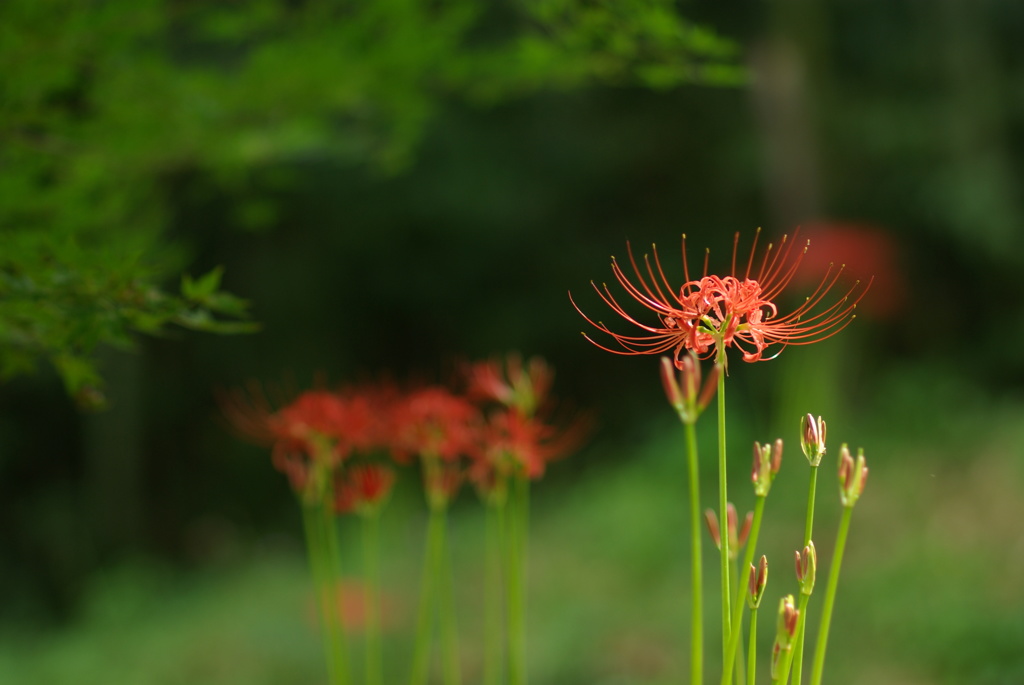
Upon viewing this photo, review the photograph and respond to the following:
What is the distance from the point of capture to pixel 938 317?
6348 millimetres

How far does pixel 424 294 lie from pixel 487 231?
3.12 ft

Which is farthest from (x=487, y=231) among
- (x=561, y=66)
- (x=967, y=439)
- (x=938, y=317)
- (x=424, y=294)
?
(x=561, y=66)

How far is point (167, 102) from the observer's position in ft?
6.75

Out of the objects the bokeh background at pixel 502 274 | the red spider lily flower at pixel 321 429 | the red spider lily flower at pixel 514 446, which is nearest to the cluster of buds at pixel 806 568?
the red spider lily flower at pixel 514 446

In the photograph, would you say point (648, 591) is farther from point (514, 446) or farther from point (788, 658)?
point (788, 658)

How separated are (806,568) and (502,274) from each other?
272 inches

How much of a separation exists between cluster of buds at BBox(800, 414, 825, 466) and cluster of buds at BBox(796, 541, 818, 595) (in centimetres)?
9

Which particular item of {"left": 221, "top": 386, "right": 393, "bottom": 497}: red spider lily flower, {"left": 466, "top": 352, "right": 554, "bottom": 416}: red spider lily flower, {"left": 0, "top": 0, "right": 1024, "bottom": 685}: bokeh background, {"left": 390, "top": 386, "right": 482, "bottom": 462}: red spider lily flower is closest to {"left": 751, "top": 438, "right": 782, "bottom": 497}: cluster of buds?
{"left": 466, "top": 352, "right": 554, "bottom": 416}: red spider lily flower

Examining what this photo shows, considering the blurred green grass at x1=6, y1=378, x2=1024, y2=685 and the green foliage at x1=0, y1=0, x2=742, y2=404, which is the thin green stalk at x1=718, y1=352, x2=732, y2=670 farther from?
the blurred green grass at x1=6, y1=378, x2=1024, y2=685

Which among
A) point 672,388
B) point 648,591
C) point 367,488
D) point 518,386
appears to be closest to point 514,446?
point 518,386

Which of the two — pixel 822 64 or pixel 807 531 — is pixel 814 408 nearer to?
pixel 822 64

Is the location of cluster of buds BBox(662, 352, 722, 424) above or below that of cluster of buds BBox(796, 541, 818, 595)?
above

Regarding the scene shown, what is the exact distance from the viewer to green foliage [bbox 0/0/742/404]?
135cm

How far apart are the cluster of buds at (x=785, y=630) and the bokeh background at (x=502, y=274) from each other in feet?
3.14
